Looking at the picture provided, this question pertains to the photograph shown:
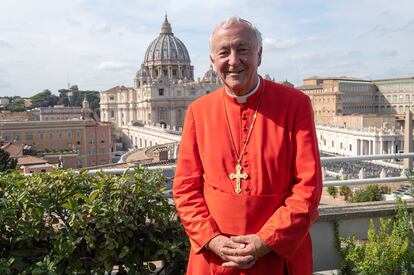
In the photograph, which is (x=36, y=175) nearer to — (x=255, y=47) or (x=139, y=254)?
(x=139, y=254)

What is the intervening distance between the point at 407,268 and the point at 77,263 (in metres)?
1.93

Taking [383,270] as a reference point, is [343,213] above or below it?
above

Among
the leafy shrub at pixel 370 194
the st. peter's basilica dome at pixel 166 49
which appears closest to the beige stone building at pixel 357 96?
the st. peter's basilica dome at pixel 166 49

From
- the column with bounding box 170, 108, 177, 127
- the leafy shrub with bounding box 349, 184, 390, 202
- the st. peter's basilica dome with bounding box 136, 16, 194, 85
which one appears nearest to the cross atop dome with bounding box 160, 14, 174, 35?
the st. peter's basilica dome with bounding box 136, 16, 194, 85

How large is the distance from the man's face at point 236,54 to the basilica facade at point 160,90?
60332mm

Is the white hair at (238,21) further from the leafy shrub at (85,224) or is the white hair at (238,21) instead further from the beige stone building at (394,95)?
the beige stone building at (394,95)

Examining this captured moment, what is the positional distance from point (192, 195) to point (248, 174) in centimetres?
27

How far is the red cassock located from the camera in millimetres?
1753

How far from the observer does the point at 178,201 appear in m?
1.92

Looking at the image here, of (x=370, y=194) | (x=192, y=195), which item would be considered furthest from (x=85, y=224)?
(x=370, y=194)

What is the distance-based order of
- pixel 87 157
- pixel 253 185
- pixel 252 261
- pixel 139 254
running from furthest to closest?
pixel 87 157 < pixel 139 254 < pixel 253 185 < pixel 252 261

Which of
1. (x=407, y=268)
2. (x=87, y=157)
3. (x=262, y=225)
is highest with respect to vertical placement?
(x=262, y=225)

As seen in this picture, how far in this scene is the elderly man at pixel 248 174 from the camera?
174 cm

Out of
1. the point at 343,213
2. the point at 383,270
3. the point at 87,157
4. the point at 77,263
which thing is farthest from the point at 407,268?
the point at 87,157
